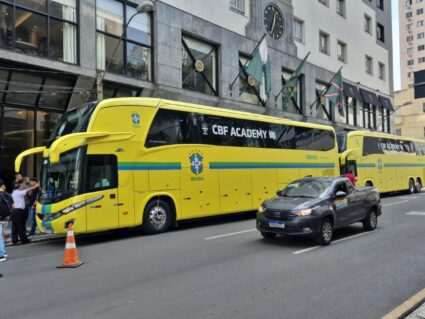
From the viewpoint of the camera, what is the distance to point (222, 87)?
2530 centimetres

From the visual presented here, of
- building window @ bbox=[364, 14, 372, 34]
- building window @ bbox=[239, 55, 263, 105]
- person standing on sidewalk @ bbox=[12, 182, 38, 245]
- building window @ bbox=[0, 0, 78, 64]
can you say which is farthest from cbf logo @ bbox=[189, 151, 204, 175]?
building window @ bbox=[364, 14, 372, 34]

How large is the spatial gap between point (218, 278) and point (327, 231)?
4058 mm

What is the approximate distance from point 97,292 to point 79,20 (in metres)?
14.9

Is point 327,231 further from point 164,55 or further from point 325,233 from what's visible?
point 164,55

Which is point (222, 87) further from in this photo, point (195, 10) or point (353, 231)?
point (353, 231)

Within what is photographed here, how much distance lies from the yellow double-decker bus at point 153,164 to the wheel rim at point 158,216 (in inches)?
1.2

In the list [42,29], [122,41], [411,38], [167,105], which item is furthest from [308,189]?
[411,38]

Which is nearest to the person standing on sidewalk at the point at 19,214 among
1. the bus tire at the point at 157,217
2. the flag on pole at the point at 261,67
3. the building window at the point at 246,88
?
the bus tire at the point at 157,217

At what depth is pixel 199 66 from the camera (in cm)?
2419

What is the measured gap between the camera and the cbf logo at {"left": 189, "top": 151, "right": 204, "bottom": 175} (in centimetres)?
1395

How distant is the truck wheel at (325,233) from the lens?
32.4ft

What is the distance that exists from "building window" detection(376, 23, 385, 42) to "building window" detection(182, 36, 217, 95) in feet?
93.3

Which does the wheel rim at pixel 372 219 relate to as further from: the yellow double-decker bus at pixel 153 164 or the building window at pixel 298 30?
the building window at pixel 298 30

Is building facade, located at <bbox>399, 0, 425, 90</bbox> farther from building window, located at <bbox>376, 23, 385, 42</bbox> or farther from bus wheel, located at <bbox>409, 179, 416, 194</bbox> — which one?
bus wheel, located at <bbox>409, 179, 416, 194</bbox>
